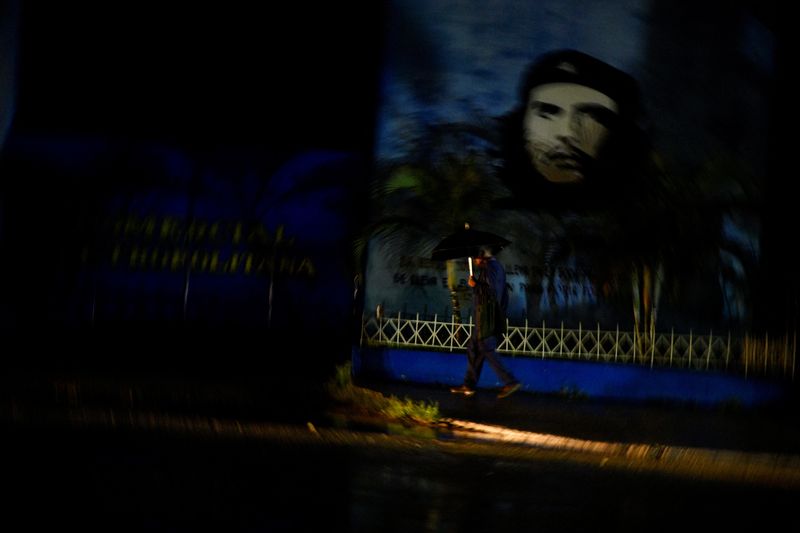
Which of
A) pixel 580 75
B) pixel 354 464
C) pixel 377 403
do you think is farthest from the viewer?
pixel 580 75

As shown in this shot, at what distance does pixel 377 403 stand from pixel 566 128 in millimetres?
5621

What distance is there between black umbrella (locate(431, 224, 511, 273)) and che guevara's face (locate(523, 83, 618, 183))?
6.26ft

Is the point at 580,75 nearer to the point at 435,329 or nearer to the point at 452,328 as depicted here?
the point at 452,328

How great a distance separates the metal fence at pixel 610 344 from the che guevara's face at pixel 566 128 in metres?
2.38

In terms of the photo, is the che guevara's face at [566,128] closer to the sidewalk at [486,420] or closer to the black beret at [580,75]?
the black beret at [580,75]

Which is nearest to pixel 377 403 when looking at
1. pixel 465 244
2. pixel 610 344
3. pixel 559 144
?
pixel 465 244

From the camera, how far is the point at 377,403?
37.3 feet

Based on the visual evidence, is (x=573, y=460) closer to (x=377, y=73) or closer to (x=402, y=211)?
(x=402, y=211)

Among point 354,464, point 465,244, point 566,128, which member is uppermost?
point 566,128

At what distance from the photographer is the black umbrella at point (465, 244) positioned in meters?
13.1

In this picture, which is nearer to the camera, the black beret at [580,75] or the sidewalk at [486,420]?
the sidewalk at [486,420]

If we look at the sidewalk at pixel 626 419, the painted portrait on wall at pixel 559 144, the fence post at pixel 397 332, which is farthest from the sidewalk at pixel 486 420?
the painted portrait on wall at pixel 559 144

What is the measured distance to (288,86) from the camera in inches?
617

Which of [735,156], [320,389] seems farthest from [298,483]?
[735,156]
